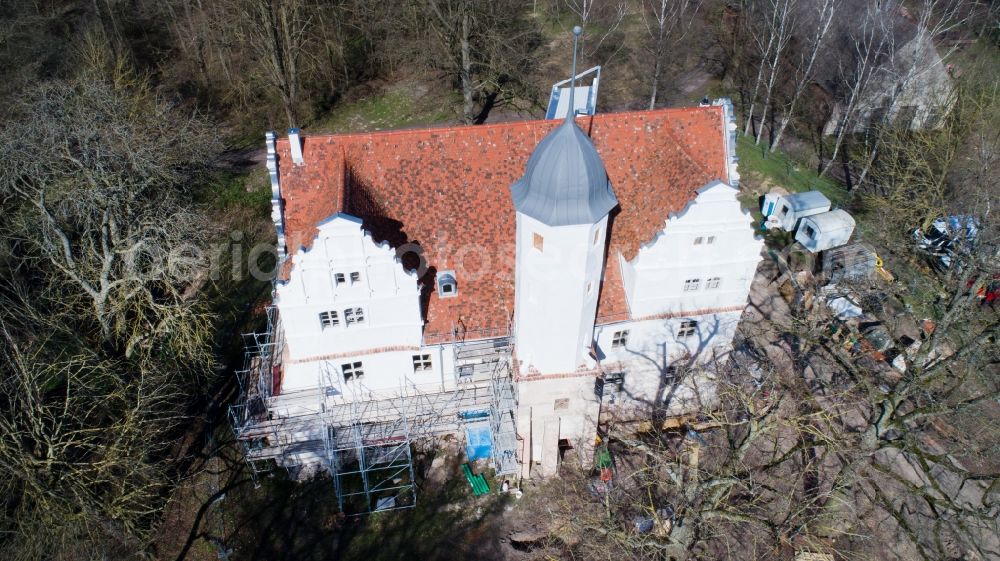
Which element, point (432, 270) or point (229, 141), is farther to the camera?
point (229, 141)

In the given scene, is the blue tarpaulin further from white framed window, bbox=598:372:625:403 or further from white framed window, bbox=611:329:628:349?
white framed window, bbox=611:329:628:349

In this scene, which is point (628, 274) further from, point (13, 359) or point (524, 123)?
point (13, 359)

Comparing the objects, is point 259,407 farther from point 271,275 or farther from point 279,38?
point 279,38

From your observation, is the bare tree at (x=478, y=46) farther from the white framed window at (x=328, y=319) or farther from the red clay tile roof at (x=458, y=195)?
the white framed window at (x=328, y=319)

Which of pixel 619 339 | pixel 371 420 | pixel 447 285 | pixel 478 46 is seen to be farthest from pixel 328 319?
pixel 478 46

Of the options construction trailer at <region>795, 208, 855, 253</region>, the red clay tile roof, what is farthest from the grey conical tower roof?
construction trailer at <region>795, 208, 855, 253</region>

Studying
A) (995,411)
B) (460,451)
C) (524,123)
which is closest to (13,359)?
(460,451)

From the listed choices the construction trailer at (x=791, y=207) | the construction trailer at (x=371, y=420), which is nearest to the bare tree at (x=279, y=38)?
the construction trailer at (x=371, y=420)
